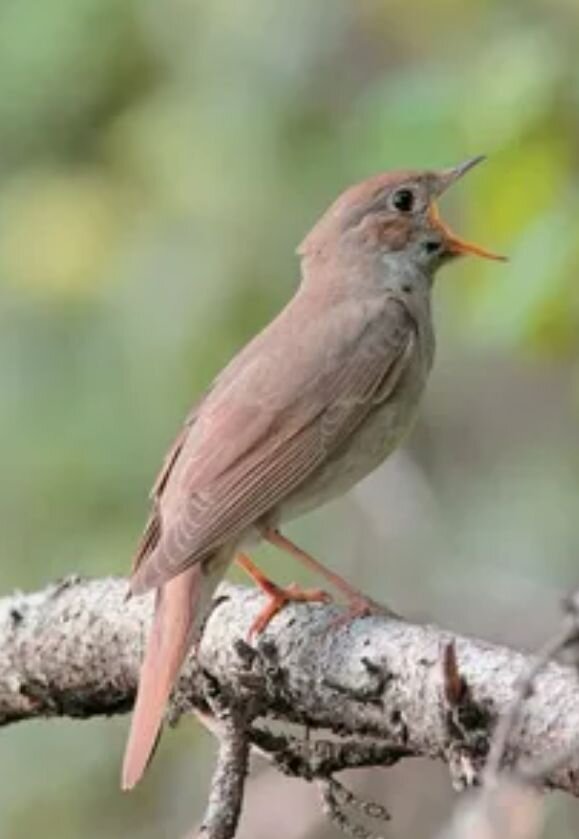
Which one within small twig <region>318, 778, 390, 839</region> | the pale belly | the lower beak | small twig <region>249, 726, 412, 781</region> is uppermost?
the lower beak

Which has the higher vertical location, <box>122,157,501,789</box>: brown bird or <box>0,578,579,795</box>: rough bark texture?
<box>122,157,501,789</box>: brown bird

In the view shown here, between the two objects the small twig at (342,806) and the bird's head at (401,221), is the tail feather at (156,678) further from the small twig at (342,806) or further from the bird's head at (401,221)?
the bird's head at (401,221)

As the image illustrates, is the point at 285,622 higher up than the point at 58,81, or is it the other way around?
the point at 58,81

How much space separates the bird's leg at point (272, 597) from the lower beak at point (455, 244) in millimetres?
903

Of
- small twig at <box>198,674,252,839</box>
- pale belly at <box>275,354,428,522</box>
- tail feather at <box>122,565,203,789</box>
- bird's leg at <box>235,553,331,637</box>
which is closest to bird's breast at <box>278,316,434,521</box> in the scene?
pale belly at <box>275,354,428,522</box>

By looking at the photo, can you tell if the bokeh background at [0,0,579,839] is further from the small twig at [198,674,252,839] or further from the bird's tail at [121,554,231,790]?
the small twig at [198,674,252,839]

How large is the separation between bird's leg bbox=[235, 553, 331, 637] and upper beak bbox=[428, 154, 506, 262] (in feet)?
3.07

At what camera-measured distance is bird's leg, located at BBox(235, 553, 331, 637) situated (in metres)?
4.55

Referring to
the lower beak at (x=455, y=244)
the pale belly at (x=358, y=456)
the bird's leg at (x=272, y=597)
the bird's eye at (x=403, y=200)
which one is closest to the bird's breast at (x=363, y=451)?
the pale belly at (x=358, y=456)

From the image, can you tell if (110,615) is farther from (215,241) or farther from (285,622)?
(215,241)

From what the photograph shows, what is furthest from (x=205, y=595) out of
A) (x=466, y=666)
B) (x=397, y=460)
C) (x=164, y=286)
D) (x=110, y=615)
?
(x=164, y=286)

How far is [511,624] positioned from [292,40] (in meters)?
2.89

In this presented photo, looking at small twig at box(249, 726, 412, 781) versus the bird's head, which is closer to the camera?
small twig at box(249, 726, 412, 781)

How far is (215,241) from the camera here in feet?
25.8
